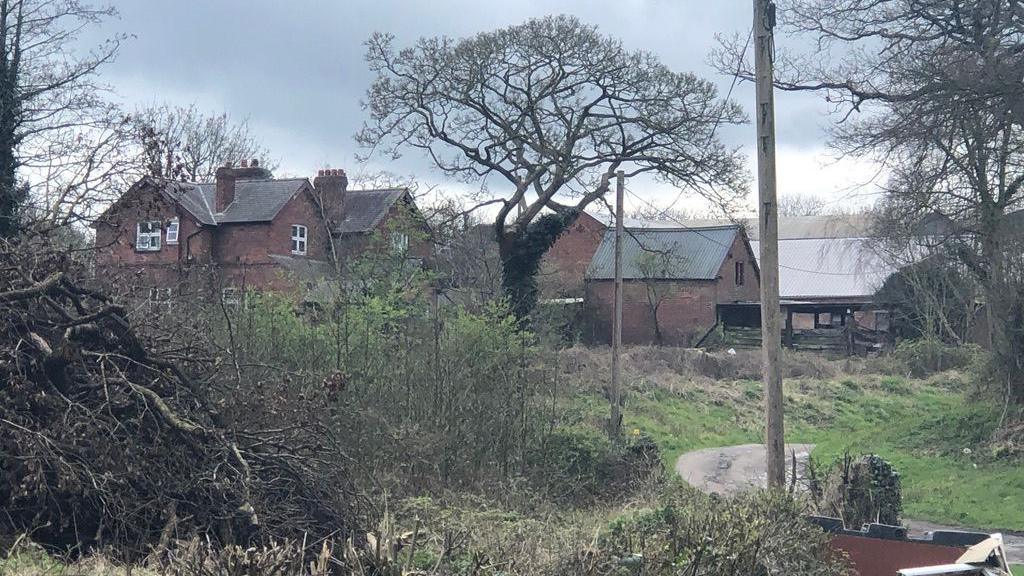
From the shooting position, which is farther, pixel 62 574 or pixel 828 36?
pixel 828 36

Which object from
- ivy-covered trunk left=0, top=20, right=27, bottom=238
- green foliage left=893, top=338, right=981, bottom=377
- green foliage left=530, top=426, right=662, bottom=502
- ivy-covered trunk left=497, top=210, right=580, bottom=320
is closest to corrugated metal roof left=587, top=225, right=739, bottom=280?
green foliage left=893, top=338, right=981, bottom=377

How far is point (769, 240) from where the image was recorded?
43.3 feet

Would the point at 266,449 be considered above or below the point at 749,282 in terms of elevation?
below

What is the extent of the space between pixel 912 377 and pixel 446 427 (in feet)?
87.8

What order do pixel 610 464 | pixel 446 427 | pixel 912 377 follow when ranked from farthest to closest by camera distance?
pixel 912 377
pixel 610 464
pixel 446 427

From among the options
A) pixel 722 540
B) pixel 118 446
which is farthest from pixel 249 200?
pixel 722 540

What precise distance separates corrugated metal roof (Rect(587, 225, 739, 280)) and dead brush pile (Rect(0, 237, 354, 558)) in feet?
132

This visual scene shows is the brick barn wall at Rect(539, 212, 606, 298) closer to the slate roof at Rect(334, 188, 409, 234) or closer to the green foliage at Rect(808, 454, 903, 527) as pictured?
the slate roof at Rect(334, 188, 409, 234)

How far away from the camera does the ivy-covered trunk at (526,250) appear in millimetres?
35406

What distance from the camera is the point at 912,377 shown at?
3784cm

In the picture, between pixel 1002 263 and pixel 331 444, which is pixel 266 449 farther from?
pixel 1002 263

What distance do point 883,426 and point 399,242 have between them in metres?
16.0

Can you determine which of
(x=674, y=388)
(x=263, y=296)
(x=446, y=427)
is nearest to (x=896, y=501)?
(x=446, y=427)

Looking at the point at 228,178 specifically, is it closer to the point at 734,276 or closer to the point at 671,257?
the point at 671,257
